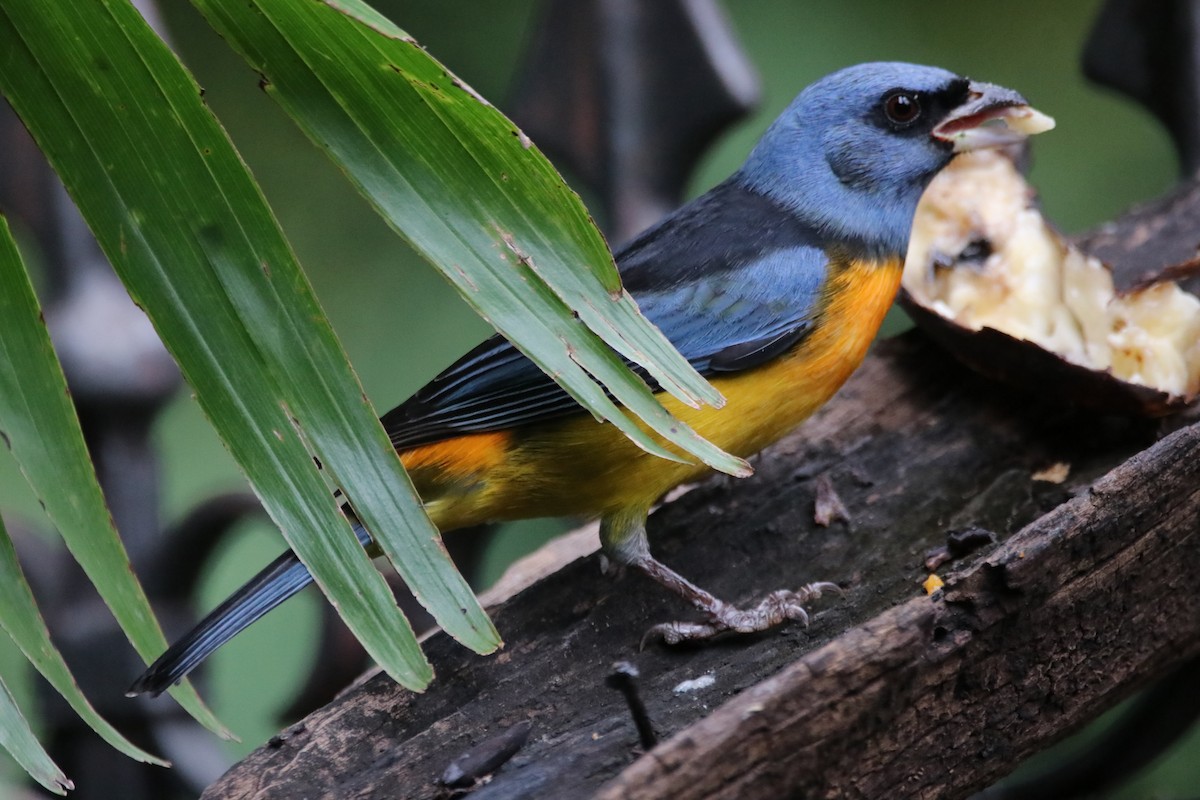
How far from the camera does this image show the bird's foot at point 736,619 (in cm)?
197

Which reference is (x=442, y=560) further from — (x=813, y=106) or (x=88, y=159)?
(x=813, y=106)

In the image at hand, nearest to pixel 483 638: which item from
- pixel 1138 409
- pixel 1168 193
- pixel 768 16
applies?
pixel 1138 409

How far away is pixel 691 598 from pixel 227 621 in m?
0.75

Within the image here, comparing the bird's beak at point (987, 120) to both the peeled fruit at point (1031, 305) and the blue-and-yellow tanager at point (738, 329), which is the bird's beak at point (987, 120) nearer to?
the blue-and-yellow tanager at point (738, 329)

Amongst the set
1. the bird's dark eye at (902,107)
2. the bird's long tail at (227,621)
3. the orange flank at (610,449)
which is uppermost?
the bird's dark eye at (902,107)

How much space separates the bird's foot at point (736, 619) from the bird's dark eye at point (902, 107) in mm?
962

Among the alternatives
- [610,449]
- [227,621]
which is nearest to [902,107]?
[610,449]

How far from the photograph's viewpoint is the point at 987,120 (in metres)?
2.45

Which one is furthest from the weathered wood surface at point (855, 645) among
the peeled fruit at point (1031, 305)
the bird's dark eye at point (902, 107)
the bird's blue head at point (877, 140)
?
the bird's dark eye at point (902, 107)

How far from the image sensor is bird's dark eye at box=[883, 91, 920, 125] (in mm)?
2402

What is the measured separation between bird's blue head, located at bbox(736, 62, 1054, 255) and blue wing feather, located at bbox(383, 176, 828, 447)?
0.33ft

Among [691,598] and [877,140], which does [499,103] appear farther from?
[691,598]

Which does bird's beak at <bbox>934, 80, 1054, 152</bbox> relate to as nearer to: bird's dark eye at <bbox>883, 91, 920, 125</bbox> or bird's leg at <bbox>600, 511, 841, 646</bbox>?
bird's dark eye at <bbox>883, 91, 920, 125</bbox>

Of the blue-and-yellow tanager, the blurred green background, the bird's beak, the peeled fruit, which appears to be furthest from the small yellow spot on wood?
the blurred green background
